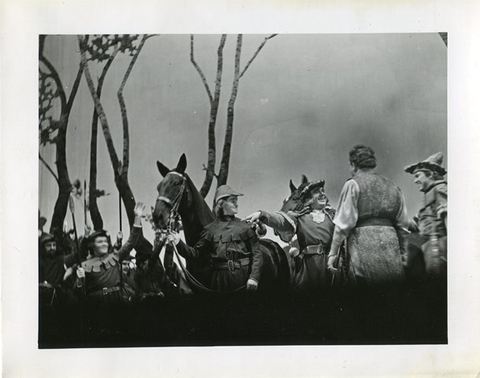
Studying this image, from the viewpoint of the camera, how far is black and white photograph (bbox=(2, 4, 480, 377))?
336 centimetres

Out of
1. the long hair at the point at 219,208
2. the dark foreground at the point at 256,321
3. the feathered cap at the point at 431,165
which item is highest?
the feathered cap at the point at 431,165

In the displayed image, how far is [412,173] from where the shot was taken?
134 inches

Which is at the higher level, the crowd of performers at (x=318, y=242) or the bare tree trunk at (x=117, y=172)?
the bare tree trunk at (x=117, y=172)

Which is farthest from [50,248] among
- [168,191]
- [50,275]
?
[168,191]

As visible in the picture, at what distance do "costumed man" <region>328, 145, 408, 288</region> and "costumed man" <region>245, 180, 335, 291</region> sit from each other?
7cm

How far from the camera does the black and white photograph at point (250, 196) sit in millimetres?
3359

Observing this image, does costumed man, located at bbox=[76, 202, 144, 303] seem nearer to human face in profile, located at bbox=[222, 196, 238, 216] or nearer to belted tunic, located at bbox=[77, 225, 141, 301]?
belted tunic, located at bbox=[77, 225, 141, 301]

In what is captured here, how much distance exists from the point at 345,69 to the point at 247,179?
2.88 ft

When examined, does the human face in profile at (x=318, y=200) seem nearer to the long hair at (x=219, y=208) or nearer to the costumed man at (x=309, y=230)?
the costumed man at (x=309, y=230)

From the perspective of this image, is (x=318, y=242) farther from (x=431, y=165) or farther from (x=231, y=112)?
(x=231, y=112)

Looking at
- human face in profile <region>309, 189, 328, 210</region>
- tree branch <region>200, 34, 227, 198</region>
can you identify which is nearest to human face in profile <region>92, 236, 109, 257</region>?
tree branch <region>200, 34, 227, 198</region>

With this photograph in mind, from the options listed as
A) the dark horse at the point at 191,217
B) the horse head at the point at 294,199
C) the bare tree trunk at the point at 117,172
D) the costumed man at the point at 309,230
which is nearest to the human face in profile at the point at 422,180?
the costumed man at the point at 309,230

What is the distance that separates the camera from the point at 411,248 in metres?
3.40
